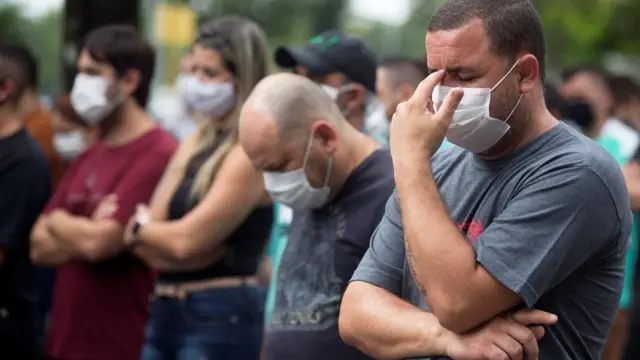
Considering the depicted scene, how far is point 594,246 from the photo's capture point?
9.84 ft

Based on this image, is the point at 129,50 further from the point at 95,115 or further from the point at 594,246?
the point at 594,246

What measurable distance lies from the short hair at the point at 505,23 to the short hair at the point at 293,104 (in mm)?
1129

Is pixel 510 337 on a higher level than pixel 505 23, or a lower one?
lower

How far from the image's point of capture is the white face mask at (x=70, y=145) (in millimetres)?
8336

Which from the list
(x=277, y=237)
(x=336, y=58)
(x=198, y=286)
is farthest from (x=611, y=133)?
(x=198, y=286)

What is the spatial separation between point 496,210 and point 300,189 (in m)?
1.30

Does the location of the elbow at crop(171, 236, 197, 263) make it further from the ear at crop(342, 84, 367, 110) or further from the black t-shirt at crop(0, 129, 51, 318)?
the black t-shirt at crop(0, 129, 51, 318)

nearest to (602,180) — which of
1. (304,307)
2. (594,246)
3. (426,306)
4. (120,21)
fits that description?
(594,246)

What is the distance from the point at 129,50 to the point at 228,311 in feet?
5.97

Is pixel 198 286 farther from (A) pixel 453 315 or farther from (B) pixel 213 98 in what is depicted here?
(A) pixel 453 315

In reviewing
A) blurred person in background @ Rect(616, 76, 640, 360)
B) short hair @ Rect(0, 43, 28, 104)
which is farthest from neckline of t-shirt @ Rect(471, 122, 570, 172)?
short hair @ Rect(0, 43, 28, 104)

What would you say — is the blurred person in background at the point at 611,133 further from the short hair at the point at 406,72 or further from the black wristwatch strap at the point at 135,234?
the black wristwatch strap at the point at 135,234

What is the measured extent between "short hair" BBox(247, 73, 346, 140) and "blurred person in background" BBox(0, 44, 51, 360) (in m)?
2.29

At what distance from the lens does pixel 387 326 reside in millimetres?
3297
